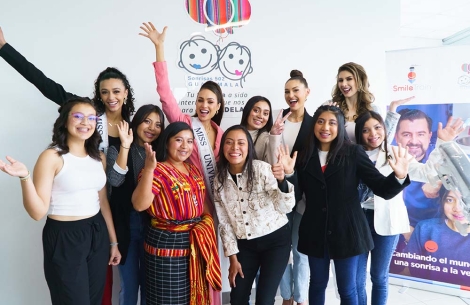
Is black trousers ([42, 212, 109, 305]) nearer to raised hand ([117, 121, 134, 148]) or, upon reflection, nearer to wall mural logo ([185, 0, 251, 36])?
raised hand ([117, 121, 134, 148])

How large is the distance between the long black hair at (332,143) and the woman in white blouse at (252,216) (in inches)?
6.1

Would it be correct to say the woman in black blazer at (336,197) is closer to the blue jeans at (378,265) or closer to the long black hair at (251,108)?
the blue jeans at (378,265)

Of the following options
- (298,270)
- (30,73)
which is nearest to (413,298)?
(298,270)

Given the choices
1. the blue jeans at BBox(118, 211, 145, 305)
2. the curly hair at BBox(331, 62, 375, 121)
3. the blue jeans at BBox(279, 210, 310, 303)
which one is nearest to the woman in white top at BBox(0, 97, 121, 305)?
the blue jeans at BBox(118, 211, 145, 305)

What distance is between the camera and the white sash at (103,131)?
202cm

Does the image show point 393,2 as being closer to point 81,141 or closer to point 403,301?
point 403,301

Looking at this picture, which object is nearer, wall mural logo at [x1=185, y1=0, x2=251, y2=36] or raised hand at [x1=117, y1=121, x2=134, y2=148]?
raised hand at [x1=117, y1=121, x2=134, y2=148]

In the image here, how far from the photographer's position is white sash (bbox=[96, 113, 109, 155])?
2.02m

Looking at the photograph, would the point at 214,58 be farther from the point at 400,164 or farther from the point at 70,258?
the point at 70,258

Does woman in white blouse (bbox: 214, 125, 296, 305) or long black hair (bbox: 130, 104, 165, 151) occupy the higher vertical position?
long black hair (bbox: 130, 104, 165, 151)

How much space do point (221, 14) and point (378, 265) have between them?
7.54 feet

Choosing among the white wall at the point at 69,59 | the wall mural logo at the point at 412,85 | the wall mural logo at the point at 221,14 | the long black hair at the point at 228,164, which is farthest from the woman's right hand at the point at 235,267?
the wall mural logo at the point at 412,85

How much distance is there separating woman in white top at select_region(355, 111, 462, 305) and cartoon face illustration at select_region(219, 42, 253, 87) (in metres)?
1.13

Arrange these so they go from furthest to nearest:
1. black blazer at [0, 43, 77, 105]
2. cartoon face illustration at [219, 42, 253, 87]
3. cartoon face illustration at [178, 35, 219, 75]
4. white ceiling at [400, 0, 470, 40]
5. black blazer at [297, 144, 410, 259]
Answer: white ceiling at [400, 0, 470, 40]
cartoon face illustration at [219, 42, 253, 87]
cartoon face illustration at [178, 35, 219, 75]
black blazer at [0, 43, 77, 105]
black blazer at [297, 144, 410, 259]
